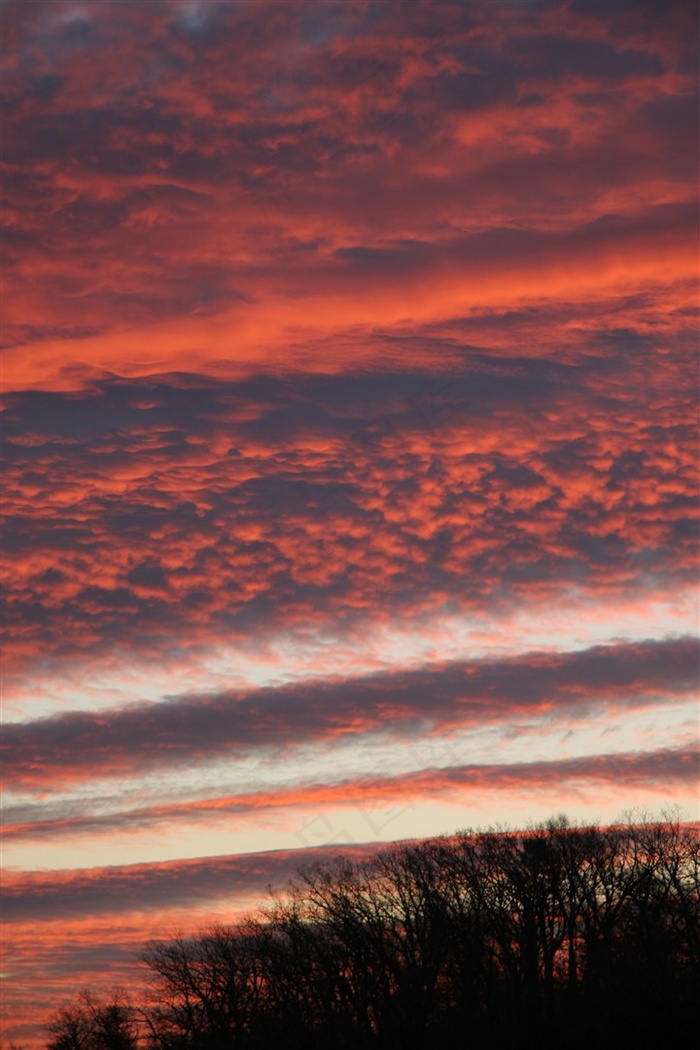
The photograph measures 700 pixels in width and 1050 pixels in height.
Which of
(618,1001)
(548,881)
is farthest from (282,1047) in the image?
(618,1001)

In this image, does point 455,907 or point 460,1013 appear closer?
point 460,1013

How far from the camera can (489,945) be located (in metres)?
75.5

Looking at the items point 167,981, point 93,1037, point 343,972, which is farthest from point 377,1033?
point 93,1037

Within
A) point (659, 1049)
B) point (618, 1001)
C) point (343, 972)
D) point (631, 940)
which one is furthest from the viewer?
point (343, 972)

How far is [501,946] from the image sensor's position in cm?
7406

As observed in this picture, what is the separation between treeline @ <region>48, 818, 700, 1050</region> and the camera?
68.4 meters

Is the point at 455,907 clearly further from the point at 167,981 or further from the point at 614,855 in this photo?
the point at 167,981

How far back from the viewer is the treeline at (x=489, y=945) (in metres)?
68.4

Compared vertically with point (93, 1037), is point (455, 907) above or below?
above

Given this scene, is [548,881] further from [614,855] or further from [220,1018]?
[220,1018]

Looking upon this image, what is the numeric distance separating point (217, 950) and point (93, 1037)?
172 feet

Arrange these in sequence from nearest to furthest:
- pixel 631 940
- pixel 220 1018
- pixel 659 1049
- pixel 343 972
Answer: pixel 659 1049 → pixel 631 940 → pixel 343 972 → pixel 220 1018

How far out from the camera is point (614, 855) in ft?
247

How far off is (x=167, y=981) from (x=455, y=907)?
97.9 ft
